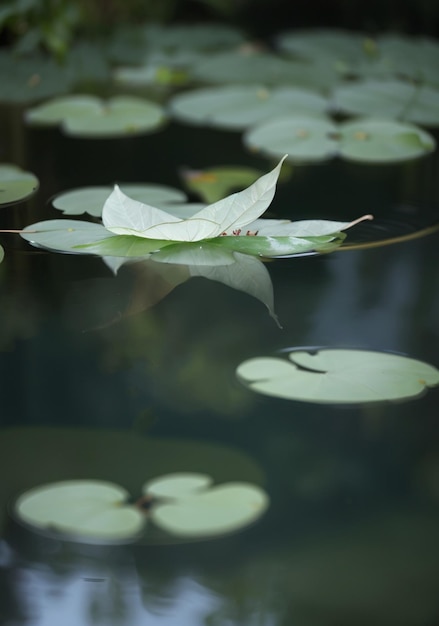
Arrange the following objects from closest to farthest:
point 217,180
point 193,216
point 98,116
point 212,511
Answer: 1. point 212,511
2. point 193,216
3. point 217,180
4. point 98,116

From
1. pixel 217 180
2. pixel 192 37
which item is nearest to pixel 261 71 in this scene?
pixel 192 37

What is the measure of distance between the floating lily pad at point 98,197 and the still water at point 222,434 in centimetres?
3

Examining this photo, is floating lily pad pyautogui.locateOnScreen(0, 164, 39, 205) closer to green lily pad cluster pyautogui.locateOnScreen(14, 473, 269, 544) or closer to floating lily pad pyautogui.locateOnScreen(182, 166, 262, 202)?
floating lily pad pyautogui.locateOnScreen(182, 166, 262, 202)

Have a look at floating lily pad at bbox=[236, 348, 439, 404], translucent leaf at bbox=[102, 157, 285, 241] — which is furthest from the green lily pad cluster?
translucent leaf at bbox=[102, 157, 285, 241]

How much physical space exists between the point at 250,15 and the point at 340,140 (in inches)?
69.6

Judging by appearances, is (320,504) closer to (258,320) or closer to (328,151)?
(258,320)

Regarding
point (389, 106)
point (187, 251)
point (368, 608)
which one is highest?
point (389, 106)

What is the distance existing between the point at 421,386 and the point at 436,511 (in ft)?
0.55

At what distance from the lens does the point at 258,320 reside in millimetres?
946

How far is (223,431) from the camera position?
0.75m

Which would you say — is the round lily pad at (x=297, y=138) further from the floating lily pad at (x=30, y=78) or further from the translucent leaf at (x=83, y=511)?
the translucent leaf at (x=83, y=511)

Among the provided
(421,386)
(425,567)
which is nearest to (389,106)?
(421,386)

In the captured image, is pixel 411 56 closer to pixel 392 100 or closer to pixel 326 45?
pixel 326 45

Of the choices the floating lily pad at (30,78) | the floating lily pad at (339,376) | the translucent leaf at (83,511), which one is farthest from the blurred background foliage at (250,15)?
the translucent leaf at (83,511)
